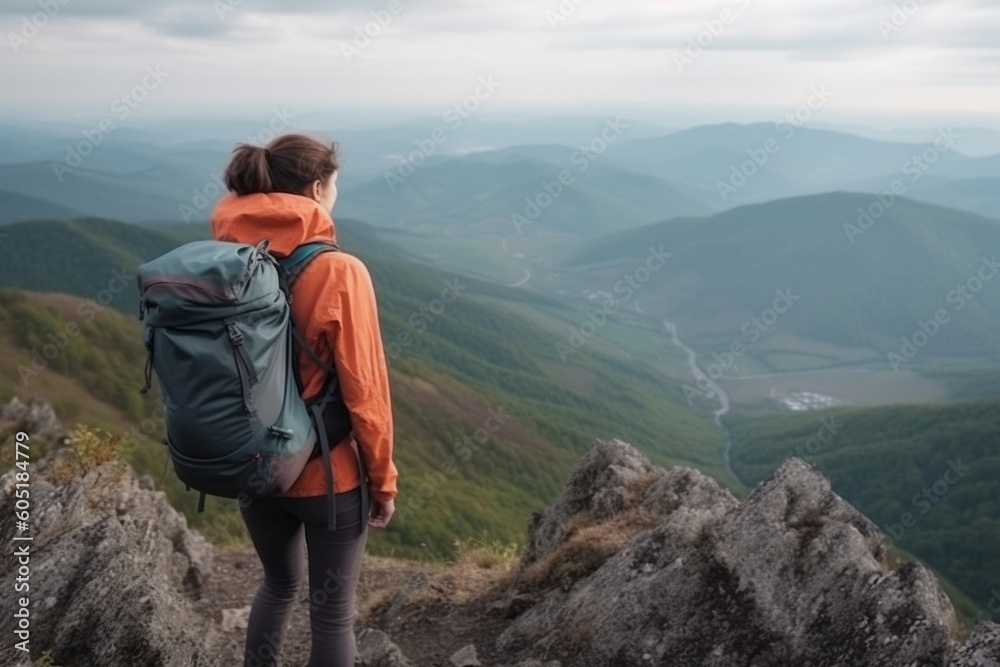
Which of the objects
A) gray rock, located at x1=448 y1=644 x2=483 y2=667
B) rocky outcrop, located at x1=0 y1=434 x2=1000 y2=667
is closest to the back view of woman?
rocky outcrop, located at x1=0 y1=434 x2=1000 y2=667

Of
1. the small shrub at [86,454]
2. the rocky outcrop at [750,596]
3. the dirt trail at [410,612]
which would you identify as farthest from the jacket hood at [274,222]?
the small shrub at [86,454]

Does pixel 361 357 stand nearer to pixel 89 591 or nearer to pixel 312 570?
pixel 312 570

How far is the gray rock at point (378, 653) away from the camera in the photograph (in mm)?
8039

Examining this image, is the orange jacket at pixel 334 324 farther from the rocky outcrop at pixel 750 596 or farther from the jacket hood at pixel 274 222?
the rocky outcrop at pixel 750 596

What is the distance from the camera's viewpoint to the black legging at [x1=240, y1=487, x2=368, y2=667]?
546cm

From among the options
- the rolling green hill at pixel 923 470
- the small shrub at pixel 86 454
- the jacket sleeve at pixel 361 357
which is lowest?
the rolling green hill at pixel 923 470

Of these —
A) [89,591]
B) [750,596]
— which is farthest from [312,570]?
[750,596]

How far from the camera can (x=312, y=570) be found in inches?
224

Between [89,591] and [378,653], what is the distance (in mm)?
2978

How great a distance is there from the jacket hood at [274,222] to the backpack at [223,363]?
356mm

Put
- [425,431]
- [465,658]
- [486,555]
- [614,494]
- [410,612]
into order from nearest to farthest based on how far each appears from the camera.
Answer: [465,658]
[410,612]
[614,494]
[486,555]
[425,431]

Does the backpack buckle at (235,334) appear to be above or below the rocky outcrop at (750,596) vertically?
above

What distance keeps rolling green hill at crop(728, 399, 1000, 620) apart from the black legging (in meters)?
101

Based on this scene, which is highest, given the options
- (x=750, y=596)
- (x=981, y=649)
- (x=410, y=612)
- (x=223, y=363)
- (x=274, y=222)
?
(x=274, y=222)
